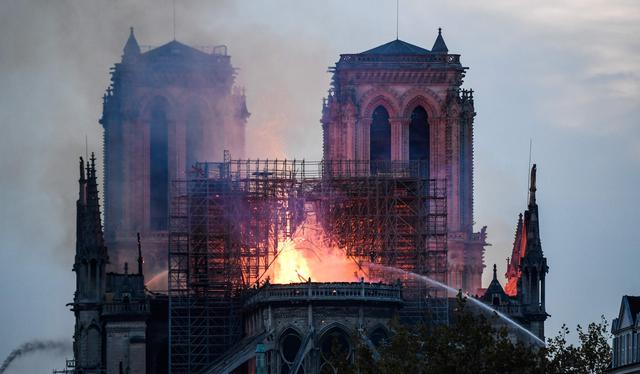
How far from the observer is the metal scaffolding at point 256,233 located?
196m

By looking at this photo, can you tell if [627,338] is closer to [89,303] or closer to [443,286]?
[443,286]

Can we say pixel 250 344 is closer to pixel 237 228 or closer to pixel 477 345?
pixel 237 228

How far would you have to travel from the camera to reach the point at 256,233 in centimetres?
19750

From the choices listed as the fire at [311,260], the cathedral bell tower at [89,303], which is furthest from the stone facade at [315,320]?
the cathedral bell tower at [89,303]

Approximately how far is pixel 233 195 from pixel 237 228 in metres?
1.92

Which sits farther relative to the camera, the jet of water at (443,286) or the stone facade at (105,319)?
the stone facade at (105,319)

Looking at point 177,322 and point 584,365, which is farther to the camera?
point 177,322

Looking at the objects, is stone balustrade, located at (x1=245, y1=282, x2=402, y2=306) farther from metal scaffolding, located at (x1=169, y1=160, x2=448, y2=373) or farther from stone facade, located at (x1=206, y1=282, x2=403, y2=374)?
metal scaffolding, located at (x1=169, y1=160, x2=448, y2=373)

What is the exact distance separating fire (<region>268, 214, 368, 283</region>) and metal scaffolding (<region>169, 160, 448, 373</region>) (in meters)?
0.48

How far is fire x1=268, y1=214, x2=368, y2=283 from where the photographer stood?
196 metres

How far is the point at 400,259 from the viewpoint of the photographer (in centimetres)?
19738

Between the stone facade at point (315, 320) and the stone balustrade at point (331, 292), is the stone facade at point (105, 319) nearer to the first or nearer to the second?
the stone facade at point (315, 320)

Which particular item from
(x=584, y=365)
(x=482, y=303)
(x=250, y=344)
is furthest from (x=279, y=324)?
(x=584, y=365)

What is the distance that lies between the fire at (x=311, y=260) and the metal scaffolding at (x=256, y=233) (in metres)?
Answer: 0.48
